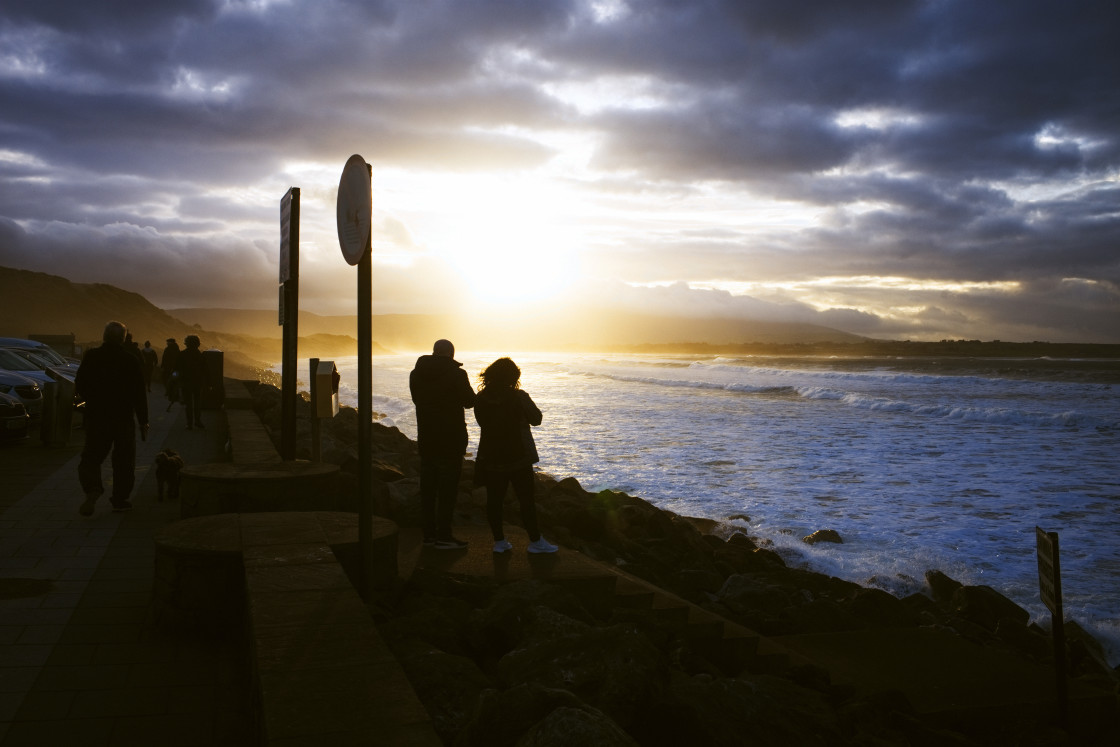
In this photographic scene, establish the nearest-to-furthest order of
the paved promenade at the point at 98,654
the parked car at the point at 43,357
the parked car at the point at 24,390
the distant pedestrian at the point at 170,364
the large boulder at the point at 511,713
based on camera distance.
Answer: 1. the large boulder at the point at 511,713
2. the paved promenade at the point at 98,654
3. the parked car at the point at 24,390
4. the parked car at the point at 43,357
5. the distant pedestrian at the point at 170,364

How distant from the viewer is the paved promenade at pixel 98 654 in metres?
3.85

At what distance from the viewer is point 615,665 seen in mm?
3812

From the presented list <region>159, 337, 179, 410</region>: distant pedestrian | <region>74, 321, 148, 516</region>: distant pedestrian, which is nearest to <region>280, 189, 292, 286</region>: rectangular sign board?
<region>74, 321, 148, 516</region>: distant pedestrian

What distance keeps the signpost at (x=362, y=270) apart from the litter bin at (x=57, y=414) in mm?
11073

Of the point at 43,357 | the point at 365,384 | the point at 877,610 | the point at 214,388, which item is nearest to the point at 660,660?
the point at 365,384

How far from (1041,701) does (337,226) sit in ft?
18.1

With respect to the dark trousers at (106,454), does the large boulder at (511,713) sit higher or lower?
lower

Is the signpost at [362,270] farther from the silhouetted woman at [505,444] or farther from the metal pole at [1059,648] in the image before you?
the metal pole at [1059,648]

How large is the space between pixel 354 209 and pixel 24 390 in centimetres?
1345

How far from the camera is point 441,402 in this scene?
24.1 feet

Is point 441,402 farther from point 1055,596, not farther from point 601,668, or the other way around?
point 1055,596

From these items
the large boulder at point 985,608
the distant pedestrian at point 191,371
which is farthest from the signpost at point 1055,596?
the distant pedestrian at point 191,371

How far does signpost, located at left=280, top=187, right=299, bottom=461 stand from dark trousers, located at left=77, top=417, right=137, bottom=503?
162cm

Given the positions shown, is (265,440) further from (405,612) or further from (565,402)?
(565,402)
